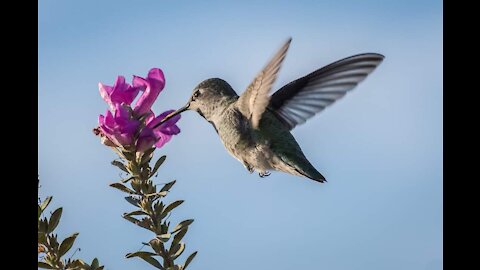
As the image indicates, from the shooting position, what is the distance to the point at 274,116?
17.6ft

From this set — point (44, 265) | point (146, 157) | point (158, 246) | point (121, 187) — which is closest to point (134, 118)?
point (146, 157)

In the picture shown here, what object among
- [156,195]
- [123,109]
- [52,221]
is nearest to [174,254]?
[156,195]

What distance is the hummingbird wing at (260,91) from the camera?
4152 mm

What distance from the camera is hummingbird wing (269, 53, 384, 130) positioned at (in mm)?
4578

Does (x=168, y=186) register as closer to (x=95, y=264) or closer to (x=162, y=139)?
(x=162, y=139)

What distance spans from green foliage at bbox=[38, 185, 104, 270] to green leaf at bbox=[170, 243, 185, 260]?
0.46m

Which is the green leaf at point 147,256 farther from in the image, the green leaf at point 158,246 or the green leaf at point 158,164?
the green leaf at point 158,164

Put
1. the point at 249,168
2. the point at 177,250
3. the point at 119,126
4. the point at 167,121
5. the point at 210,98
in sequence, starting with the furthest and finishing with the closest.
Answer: the point at 210,98 < the point at 249,168 < the point at 167,121 < the point at 119,126 < the point at 177,250

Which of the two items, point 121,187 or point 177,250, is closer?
point 177,250

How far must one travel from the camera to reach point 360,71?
15.1ft

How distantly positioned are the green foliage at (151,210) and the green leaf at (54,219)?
423 millimetres

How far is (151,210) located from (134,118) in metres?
0.67

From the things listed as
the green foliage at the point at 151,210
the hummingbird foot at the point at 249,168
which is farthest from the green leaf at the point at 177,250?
the hummingbird foot at the point at 249,168
